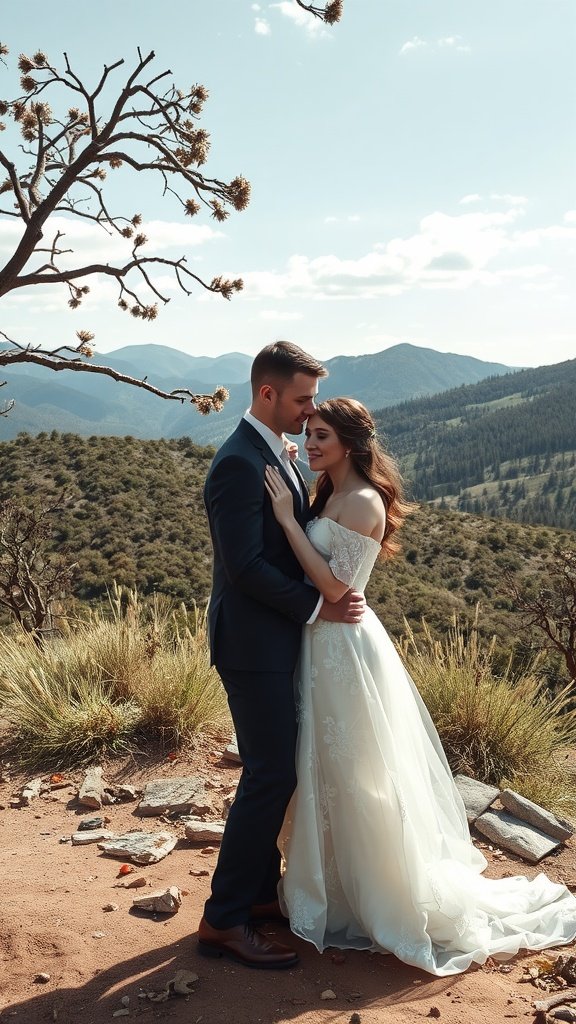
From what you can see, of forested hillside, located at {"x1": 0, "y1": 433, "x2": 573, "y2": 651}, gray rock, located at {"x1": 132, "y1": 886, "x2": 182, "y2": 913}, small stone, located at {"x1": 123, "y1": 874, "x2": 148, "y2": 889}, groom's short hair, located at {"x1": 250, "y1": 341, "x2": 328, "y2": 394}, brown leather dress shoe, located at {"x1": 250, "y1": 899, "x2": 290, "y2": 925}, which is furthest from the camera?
forested hillside, located at {"x1": 0, "y1": 433, "x2": 573, "y2": 651}

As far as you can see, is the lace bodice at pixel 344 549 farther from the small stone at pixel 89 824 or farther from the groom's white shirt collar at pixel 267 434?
the small stone at pixel 89 824

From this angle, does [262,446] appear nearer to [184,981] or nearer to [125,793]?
[184,981]

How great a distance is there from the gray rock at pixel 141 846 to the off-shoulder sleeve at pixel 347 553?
6.99 feet

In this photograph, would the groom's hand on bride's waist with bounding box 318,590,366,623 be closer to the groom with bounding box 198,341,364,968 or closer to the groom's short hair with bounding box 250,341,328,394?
the groom with bounding box 198,341,364,968

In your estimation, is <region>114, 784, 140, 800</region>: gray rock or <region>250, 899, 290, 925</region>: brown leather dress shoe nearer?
<region>250, 899, 290, 925</region>: brown leather dress shoe

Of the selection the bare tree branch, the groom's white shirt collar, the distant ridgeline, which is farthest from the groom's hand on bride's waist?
the distant ridgeline

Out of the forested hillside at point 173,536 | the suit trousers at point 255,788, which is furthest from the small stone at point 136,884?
the forested hillside at point 173,536

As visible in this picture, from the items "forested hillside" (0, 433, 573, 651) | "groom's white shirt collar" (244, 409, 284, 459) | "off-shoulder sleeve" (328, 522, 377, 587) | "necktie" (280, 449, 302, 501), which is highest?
"groom's white shirt collar" (244, 409, 284, 459)

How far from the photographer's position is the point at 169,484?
104ft

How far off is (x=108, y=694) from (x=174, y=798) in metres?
1.34

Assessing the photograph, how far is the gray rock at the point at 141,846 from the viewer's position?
14.5 ft

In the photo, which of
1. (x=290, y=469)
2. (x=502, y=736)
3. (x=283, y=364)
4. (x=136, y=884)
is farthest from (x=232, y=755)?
(x=283, y=364)

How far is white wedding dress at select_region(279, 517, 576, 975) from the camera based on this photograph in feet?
11.2

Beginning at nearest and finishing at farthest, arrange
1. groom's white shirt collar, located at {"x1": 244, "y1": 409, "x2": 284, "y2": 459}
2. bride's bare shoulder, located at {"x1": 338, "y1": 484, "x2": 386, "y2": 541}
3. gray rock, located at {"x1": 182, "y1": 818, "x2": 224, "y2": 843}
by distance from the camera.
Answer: groom's white shirt collar, located at {"x1": 244, "y1": 409, "x2": 284, "y2": 459}
bride's bare shoulder, located at {"x1": 338, "y1": 484, "x2": 386, "y2": 541}
gray rock, located at {"x1": 182, "y1": 818, "x2": 224, "y2": 843}
